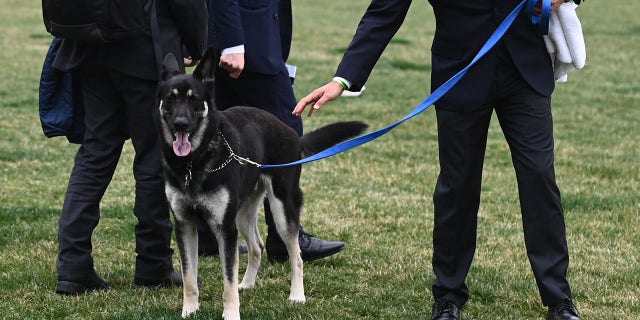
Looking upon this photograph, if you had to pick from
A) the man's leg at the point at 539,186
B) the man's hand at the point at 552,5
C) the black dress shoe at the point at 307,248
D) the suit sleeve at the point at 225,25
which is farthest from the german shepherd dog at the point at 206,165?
the man's hand at the point at 552,5

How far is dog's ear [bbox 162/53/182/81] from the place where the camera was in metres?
4.73

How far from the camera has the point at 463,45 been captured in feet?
14.9

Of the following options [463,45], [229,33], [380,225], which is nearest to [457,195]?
[463,45]

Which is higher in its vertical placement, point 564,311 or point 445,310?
point 564,311

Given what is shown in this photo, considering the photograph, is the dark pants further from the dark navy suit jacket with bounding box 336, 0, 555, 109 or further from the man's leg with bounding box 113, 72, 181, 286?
the dark navy suit jacket with bounding box 336, 0, 555, 109

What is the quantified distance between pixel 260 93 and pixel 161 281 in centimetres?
133

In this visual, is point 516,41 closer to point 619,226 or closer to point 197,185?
point 197,185

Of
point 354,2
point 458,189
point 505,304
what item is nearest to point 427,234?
point 505,304

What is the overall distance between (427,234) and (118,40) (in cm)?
286

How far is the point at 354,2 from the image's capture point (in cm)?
3206

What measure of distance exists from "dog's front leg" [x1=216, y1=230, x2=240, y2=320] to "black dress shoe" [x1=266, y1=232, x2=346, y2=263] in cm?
134

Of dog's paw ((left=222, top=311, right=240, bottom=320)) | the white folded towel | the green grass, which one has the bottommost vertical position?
the green grass

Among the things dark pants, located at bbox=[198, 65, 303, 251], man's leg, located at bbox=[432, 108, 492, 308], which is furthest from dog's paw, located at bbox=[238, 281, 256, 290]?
man's leg, located at bbox=[432, 108, 492, 308]

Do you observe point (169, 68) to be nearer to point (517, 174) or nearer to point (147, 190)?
point (147, 190)
